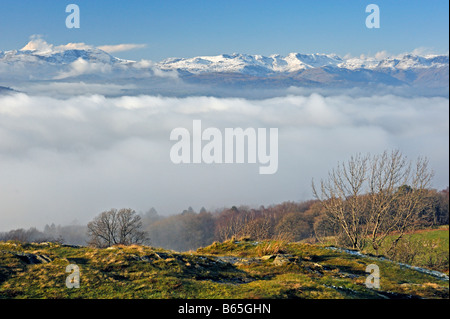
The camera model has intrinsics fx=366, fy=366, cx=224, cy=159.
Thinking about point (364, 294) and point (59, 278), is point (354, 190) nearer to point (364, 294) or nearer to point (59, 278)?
point (364, 294)

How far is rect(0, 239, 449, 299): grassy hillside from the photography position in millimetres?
15867

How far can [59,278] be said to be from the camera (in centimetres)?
1694

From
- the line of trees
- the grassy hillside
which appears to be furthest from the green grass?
the grassy hillside

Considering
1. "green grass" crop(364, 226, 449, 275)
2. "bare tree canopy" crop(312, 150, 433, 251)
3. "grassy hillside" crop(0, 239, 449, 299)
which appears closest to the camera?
"grassy hillside" crop(0, 239, 449, 299)

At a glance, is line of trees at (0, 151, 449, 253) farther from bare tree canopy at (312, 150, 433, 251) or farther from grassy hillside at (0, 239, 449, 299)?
grassy hillside at (0, 239, 449, 299)

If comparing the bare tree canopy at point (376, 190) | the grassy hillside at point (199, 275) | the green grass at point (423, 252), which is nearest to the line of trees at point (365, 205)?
the bare tree canopy at point (376, 190)

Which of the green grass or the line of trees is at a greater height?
the line of trees

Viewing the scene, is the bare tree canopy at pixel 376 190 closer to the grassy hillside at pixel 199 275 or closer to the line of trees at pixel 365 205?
the line of trees at pixel 365 205

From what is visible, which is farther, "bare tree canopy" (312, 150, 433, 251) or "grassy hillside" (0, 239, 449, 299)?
"bare tree canopy" (312, 150, 433, 251)

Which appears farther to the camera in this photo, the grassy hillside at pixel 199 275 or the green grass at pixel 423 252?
Answer: the green grass at pixel 423 252

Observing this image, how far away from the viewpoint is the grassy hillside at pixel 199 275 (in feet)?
52.1

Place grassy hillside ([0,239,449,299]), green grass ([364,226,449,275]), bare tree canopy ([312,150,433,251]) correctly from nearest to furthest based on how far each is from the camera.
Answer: grassy hillside ([0,239,449,299])
bare tree canopy ([312,150,433,251])
green grass ([364,226,449,275])
